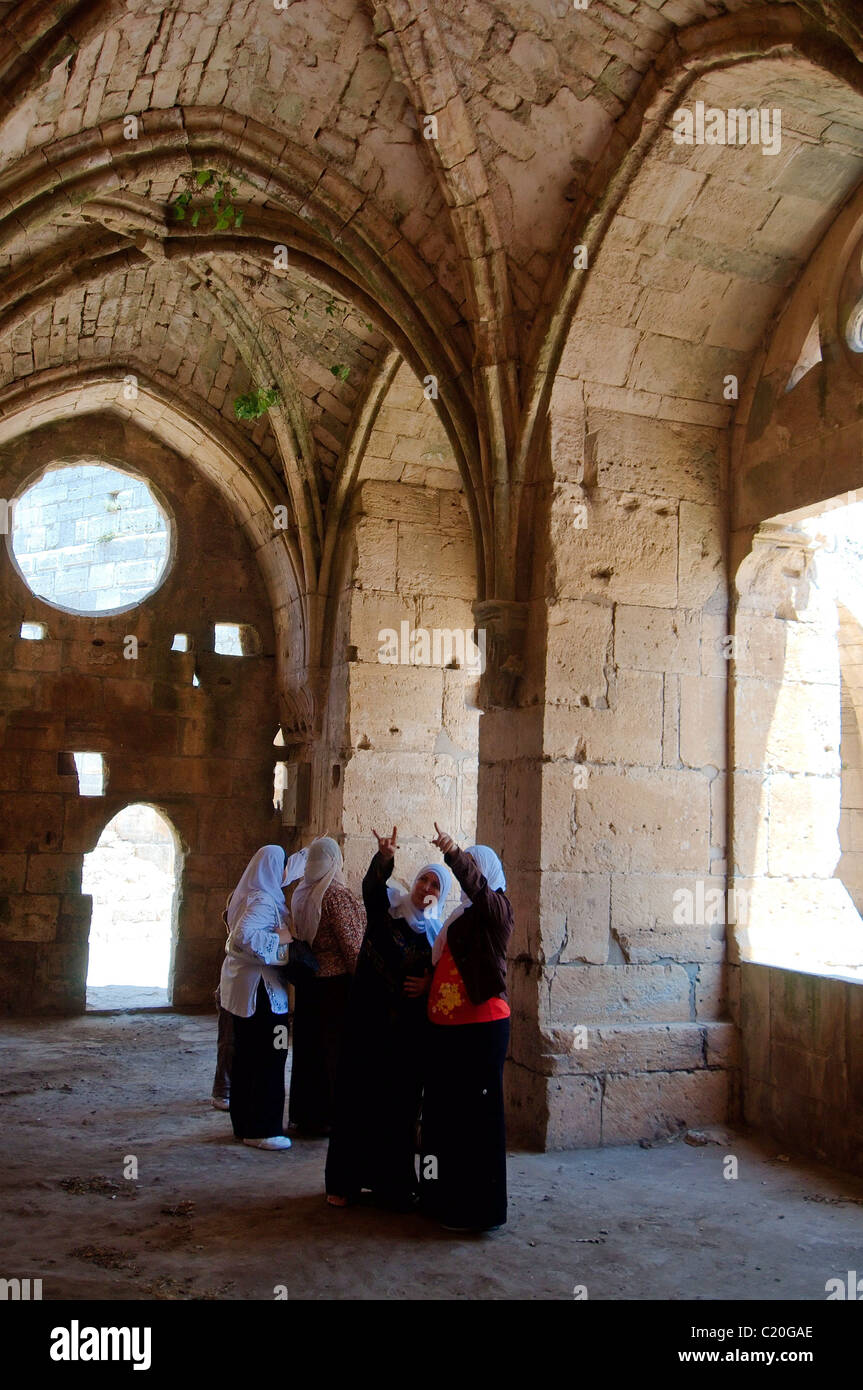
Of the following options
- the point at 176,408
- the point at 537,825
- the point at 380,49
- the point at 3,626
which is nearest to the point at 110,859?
the point at 3,626

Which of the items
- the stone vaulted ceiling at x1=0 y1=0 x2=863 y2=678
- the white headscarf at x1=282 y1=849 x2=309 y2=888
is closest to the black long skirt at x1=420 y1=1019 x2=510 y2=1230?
the white headscarf at x1=282 y1=849 x2=309 y2=888

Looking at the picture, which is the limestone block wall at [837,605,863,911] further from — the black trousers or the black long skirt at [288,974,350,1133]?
the black trousers

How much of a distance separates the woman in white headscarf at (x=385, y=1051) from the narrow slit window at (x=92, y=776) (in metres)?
5.84

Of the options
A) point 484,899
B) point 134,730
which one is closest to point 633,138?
point 484,899

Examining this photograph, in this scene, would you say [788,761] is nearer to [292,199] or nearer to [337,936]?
[337,936]

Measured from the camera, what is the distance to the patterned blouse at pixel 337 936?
18.4 feet

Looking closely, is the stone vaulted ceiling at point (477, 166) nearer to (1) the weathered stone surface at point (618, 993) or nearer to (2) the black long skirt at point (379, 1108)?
(1) the weathered stone surface at point (618, 993)

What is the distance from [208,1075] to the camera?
24.3ft

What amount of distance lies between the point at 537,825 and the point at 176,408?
562cm

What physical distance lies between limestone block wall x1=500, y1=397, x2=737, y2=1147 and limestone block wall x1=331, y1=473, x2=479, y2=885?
2361 mm

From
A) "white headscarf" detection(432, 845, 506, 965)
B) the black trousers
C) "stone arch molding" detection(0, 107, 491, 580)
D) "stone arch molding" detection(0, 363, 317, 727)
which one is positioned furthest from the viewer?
"stone arch molding" detection(0, 363, 317, 727)

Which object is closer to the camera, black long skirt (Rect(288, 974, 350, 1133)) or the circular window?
black long skirt (Rect(288, 974, 350, 1133))

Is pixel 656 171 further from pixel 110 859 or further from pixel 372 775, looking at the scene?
pixel 110 859

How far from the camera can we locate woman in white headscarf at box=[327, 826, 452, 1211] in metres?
4.57
